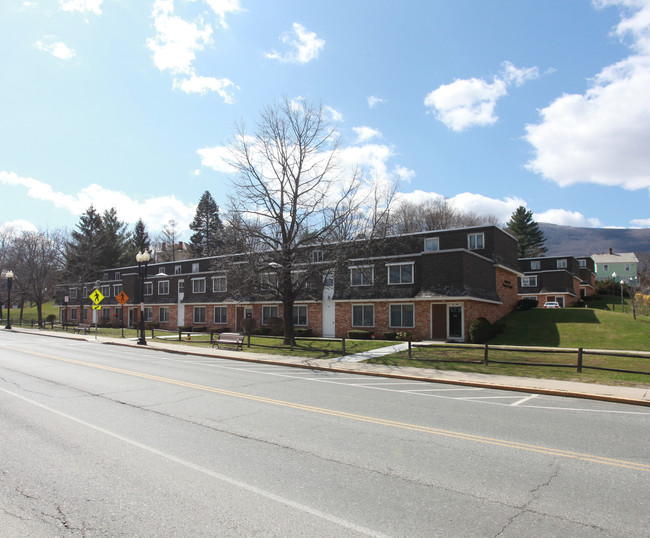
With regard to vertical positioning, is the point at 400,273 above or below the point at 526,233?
below

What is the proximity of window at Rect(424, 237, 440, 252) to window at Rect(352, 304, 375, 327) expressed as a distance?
21.0 ft

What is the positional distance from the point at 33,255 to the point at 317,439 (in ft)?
198

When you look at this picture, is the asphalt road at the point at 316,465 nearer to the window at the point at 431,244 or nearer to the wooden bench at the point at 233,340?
the wooden bench at the point at 233,340

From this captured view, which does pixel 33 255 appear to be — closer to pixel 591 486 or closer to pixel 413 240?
pixel 413 240

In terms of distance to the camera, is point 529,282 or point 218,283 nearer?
point 218,283

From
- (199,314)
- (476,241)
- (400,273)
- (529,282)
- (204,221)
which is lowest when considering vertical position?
(199,314)

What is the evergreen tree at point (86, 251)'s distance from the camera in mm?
57778

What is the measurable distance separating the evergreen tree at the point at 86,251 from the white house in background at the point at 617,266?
94.5 metres

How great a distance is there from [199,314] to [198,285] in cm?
286

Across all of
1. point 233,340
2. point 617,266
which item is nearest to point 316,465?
point 233,340

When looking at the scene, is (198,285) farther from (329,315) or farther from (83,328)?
(329,315)

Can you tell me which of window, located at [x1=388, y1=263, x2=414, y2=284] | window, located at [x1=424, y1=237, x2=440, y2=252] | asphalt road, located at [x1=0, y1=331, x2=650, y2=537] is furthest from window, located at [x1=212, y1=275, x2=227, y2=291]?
asphalt road, located at [x1=0, y1=331, x2=650, y2=537]

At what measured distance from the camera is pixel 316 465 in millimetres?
5719

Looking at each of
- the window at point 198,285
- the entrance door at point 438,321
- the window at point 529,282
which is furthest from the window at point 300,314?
the window at point 529,282
